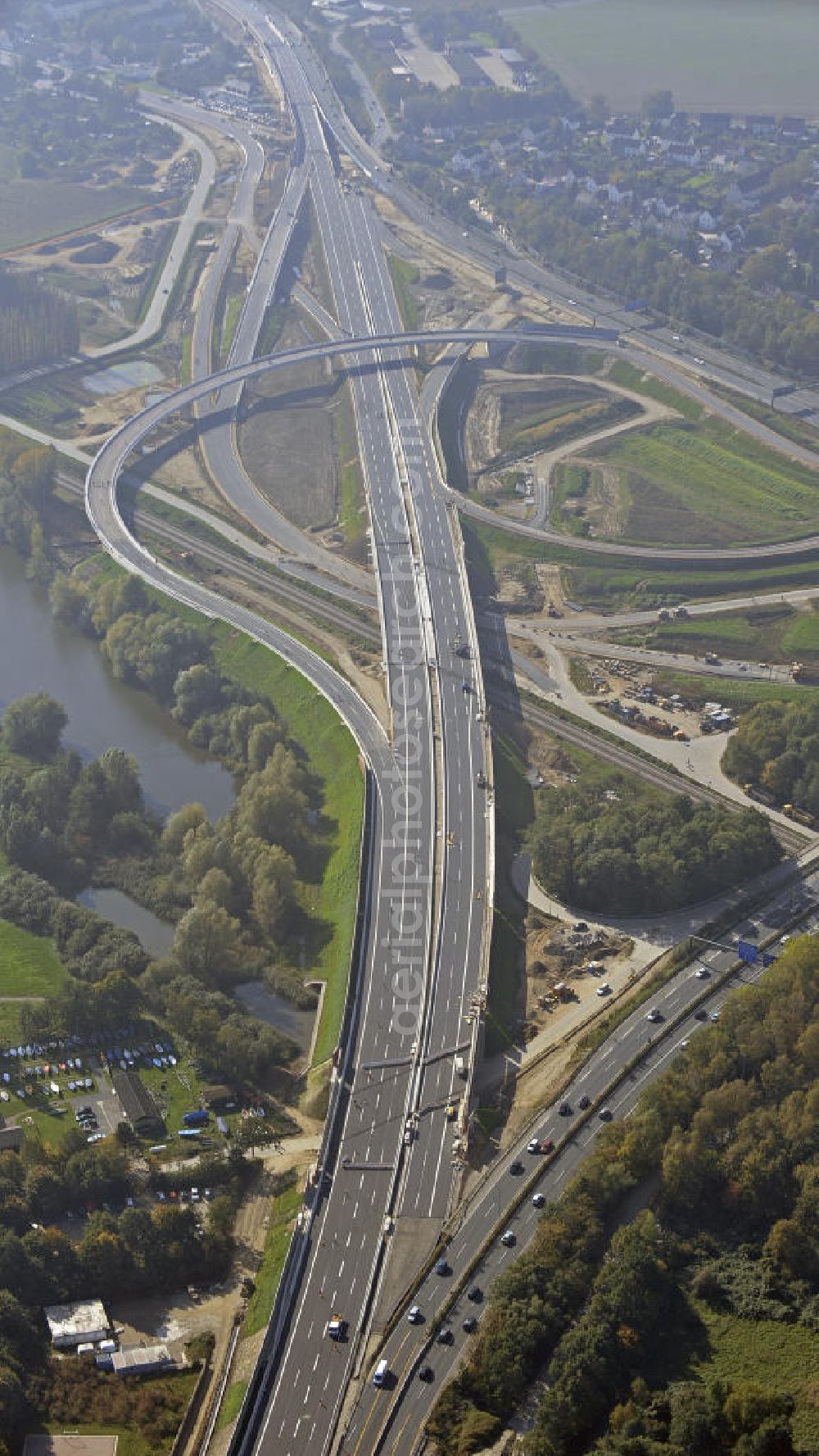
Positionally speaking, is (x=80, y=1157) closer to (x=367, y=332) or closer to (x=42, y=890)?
(x=42, y=890)

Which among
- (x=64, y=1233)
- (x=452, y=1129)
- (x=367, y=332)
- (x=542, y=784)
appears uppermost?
(x=367, y=332)

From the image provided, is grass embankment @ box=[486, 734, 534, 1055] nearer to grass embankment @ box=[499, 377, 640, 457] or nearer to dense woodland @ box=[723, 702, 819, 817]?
dense woodland @ box=[723, 702, 819, 817]

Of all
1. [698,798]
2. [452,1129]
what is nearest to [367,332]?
[698,798]

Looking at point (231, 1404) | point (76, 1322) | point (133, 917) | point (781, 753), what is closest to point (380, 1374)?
point (231, 1404)

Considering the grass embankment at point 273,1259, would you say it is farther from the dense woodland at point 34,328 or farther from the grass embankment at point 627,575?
the dense woodland at point 34,328

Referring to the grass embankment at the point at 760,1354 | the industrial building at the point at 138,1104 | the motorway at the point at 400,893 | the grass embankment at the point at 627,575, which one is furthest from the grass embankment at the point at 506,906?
the grass embankment at the point at 627,575

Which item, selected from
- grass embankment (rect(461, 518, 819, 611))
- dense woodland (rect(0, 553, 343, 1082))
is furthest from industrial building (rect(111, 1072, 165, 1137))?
grass embankment (rect(461, 518, 819, 611))

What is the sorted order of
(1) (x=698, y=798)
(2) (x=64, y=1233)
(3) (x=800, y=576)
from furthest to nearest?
(3) (x=800, y=576)
(1) (x=698, y=798)
(2) (x=64, y=1233)
